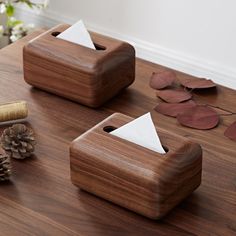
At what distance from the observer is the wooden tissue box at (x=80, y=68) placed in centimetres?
166

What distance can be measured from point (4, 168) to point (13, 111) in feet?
0.65

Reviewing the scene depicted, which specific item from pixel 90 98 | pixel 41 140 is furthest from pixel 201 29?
pixel 41 140

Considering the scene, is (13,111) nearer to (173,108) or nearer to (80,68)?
(80,68)

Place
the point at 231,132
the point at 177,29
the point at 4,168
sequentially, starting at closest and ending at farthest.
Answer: the point at 4,168 → the point at 231,132 → the point at 177,29

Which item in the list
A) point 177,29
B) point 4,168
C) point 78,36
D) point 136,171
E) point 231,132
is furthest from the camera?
point 177,29

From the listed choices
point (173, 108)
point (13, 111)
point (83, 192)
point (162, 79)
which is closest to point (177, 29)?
point (162, 79)

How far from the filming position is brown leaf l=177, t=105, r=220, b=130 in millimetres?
1645

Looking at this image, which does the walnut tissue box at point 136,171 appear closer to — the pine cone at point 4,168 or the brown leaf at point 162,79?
the pine cone at point 4,168

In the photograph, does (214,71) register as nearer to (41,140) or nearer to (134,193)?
(41,140)

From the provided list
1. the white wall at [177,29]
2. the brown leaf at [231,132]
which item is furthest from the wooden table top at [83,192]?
the white wall at [177,29]

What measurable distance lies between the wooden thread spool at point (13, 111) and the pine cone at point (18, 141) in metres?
0.09

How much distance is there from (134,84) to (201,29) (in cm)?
44

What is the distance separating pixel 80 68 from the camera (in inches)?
65.2

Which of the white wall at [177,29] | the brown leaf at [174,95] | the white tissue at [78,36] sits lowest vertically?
the white wall at [177,29]
